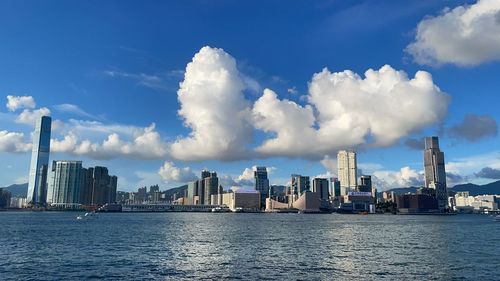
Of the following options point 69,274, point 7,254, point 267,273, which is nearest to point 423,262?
point 267,273

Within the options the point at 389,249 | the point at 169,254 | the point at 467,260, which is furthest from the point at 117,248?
the point at 467,260

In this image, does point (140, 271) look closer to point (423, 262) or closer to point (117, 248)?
point (117, 248)

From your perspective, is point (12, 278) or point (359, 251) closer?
point (12, 278)

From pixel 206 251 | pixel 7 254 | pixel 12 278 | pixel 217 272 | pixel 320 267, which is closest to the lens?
pixel 12 278

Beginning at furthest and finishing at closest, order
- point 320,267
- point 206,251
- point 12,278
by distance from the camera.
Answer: point 206,251, point 320,267, point 12,278

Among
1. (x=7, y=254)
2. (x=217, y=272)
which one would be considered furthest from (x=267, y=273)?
(x=7, y=254)

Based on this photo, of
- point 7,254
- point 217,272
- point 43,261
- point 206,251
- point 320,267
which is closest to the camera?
point 217,272

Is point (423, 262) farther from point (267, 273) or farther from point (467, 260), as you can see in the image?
point (267, 273)

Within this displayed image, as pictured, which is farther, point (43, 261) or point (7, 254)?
point (7, 254)

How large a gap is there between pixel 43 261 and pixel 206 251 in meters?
34.8

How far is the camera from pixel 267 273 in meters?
70.5

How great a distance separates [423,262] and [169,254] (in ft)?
172

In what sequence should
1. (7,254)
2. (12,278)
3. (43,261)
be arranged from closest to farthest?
(12,278) → (43,261) → (7,254)

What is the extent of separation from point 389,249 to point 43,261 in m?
77.6
